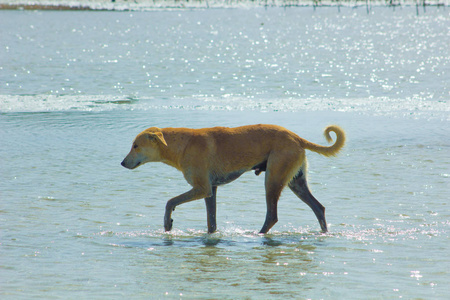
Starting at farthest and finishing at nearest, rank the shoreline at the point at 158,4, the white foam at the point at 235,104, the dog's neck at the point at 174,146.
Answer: the shoreline at the point at 158,4, the white foam at the point at 235,104, the dog's neck at the point at 174,146

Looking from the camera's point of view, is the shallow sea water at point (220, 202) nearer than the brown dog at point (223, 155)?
Yes

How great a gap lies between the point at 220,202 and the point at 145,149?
190 cm

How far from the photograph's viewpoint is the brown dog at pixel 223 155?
7.94 metres

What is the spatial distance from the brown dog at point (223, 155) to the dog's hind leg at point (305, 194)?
12 mm

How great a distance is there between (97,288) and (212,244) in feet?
6.46

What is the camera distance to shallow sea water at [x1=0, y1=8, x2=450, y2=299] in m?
6.24

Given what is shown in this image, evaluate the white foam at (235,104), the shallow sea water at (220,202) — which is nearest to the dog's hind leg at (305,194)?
the shallow sea water at (220,202)

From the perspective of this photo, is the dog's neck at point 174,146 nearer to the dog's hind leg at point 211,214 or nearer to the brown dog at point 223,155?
the brown dog at point 223,155

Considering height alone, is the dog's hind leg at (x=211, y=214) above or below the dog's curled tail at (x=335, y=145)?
below

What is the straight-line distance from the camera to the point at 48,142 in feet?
45.8

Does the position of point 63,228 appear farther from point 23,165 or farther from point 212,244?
point 23,165

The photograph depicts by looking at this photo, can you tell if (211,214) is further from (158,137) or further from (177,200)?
(158,137)

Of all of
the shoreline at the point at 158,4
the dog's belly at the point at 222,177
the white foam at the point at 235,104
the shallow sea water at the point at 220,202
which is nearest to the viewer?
the shallow sea water at the point at 220,202

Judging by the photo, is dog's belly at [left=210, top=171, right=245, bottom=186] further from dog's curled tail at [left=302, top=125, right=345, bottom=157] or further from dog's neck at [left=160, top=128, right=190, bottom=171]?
dog's curled tail at [left=302, top=125, right=345, bottom=157]
